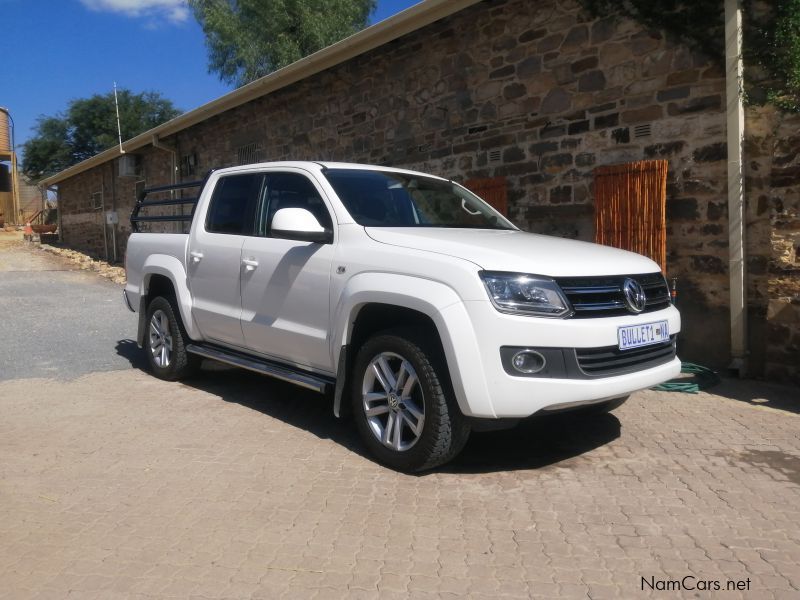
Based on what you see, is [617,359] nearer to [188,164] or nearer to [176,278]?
[176,278]

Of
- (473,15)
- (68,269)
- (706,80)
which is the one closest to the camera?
(706,80)

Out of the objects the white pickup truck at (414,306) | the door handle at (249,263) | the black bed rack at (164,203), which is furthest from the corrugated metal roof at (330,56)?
the door handle at (249,263)

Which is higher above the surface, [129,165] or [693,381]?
[129,165]

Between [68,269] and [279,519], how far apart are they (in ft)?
54.1

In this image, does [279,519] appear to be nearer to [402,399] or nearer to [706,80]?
[402,399]

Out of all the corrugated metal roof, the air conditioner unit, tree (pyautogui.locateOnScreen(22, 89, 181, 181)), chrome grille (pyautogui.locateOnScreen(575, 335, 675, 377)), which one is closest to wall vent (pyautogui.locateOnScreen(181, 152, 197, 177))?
the corrugated metal roof

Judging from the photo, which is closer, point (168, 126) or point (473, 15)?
point (473, 15)

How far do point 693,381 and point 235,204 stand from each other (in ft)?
13.6

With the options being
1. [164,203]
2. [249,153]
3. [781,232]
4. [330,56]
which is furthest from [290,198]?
[249,153]

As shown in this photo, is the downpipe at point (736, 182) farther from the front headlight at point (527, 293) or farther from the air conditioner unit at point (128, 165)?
the air conditioner unit at point (128, 165)

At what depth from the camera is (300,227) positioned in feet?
14.6

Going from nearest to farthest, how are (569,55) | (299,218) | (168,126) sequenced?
(299,218) < (569,55) < (168,126)

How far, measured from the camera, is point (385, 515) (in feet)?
11.5

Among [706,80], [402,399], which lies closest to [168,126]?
[706,80]
